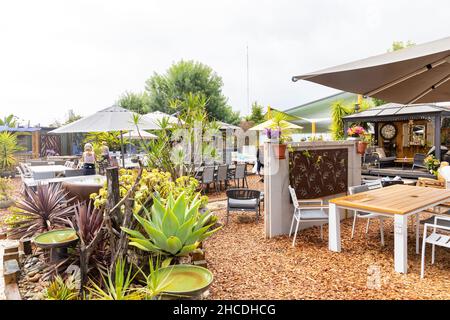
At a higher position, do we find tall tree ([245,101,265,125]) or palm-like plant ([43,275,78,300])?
tall tree ([245,101,265,125])

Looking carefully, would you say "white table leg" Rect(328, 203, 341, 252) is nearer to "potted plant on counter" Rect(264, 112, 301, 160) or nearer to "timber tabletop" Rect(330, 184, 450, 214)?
"timber tabletop" Rect(330, 184, 450, 214)

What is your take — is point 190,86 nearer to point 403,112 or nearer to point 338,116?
point 338,116

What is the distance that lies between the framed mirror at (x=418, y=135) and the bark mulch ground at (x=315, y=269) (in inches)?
473

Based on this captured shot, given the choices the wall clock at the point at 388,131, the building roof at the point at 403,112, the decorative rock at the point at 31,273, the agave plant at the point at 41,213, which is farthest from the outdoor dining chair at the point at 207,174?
the wall clock at the point at 388,131

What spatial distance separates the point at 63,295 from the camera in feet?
8.92

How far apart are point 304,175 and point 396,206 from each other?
180 centimetres

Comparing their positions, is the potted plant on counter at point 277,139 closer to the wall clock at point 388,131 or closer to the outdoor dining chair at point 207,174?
the outdoor dining chair at point 207,174

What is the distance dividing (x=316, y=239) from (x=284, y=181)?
41.9 inches

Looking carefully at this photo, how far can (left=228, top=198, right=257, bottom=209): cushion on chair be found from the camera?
6.04m

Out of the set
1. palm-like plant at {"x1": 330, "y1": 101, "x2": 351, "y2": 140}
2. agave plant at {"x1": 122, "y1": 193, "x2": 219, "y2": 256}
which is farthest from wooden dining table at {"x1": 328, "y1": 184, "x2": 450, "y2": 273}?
palm-like plant at {"x1": 330, "y1": 101, "x2": 351, "y2": 140}

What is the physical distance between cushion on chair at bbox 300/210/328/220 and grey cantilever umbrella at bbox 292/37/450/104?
74.8 inches

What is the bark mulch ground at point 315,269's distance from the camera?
3365 millimetres

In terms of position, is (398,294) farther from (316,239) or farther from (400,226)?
(316,239)
